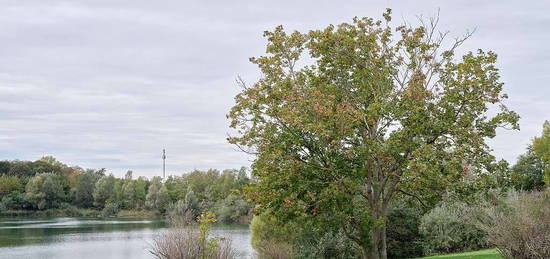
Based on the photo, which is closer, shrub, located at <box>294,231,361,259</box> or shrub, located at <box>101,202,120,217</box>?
shrub, located at <box>294,231,361,259</box>

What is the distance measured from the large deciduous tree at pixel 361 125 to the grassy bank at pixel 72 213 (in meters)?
77.7

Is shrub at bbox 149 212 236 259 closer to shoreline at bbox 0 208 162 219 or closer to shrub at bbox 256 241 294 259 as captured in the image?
shrub at bbox 256 241 294 259

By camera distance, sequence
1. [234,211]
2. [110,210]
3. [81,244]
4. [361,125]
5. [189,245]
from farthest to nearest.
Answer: [110,210], [234,211], [81,244], [361,125], [189,245]

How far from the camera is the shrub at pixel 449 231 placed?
25078mm

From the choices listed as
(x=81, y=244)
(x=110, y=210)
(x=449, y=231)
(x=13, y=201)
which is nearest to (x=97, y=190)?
(x=110, y=210)

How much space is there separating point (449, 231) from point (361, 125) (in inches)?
405

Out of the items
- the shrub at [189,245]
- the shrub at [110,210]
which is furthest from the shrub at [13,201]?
the shrub at [189,245]

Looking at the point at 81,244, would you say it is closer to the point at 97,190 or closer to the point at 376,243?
the point at 376,243

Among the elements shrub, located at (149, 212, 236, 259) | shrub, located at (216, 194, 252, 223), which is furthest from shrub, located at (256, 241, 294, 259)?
shrub, located at (216, 194, 252, 223)

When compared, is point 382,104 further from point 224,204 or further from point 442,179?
point 224,204

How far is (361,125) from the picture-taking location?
17.8m

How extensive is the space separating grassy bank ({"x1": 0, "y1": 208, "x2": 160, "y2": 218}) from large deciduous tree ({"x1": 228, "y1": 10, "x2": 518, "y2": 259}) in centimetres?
7775

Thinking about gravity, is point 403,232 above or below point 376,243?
below

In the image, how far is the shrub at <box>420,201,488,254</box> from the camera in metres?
25.1
